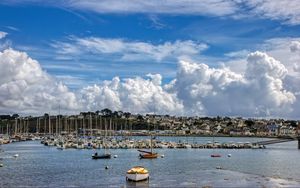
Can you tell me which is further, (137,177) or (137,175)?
(137,175)

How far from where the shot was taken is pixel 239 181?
73750 mm

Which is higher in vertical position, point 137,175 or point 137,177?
point 137,175

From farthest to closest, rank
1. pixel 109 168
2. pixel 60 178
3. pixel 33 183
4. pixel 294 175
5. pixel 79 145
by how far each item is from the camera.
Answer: pixel 79 145 → pixel 109 168 → pixel 294 175 → pixel 60 178 → pixel 33 183

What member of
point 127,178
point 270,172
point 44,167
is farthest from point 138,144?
point 127,178

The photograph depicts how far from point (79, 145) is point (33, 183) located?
327 ft

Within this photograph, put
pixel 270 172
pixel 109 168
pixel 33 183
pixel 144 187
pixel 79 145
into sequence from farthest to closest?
pixel 79 145 → pixel 109 168 → pixel 270 172 → pixel 33 183 → pixel 144 187

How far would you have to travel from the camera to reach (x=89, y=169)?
315 ft

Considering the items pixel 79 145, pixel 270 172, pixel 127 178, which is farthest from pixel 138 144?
pixel 127 178

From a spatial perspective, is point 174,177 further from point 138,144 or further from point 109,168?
point 138,144

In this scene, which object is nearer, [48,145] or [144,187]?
[144,187]

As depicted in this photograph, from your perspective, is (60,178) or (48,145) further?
(48,145)

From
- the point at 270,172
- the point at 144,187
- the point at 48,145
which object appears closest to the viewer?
the point at 144,187

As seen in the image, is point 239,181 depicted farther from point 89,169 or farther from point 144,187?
point 89,169

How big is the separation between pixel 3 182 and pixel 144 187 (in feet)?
72.4
